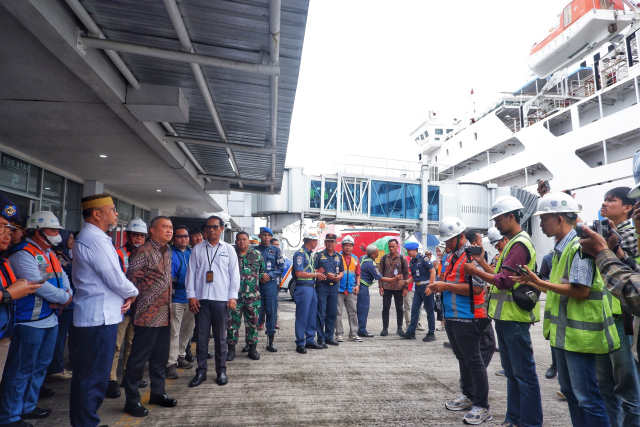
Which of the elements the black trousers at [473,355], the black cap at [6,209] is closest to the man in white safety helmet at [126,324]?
the black cap at [6,209]

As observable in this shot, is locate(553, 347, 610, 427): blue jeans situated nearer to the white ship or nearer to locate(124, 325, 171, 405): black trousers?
locate(124, 325, 171, 405): black trousers

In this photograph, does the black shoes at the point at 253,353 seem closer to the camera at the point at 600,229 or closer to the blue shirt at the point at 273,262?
the blue shirt at the point at 273,262

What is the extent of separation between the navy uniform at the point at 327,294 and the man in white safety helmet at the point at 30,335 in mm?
4081

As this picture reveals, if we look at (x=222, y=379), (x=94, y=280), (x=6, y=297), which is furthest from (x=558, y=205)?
(x=6, y=297)

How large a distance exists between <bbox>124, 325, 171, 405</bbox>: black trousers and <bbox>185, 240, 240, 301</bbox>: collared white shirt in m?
0.86

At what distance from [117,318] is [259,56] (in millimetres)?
2792

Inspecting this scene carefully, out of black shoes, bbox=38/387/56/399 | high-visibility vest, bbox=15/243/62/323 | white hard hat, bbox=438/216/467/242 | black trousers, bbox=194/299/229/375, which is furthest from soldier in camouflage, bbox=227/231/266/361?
white hard hat, bbox=438/216/467/242

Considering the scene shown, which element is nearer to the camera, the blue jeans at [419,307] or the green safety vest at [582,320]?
the green safety vest at [582,320]

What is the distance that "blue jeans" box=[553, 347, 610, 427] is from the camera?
8.18 ft

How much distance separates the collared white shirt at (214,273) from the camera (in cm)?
458

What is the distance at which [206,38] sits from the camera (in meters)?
3.73

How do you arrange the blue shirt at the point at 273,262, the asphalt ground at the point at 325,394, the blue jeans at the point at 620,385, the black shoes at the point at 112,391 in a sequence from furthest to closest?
the blue shirt at the point at 273,262
the black shoes at the point at 112,391
the asphalt ground at the point at 325,394
the blue jeans at the point at 620,385

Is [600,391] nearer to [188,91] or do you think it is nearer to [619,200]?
[619,200]

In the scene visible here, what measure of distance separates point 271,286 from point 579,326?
473 cm
